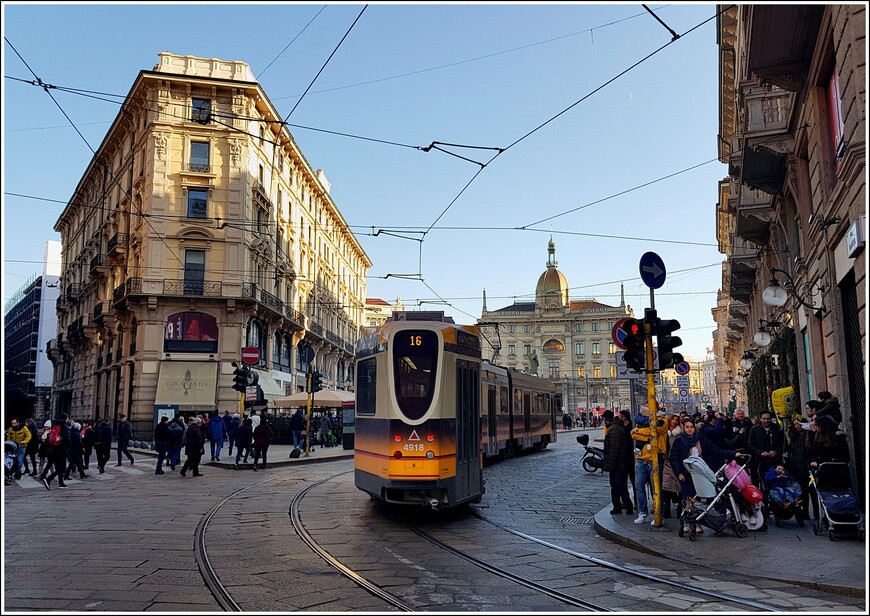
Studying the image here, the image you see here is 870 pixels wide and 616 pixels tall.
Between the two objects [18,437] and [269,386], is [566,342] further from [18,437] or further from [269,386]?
[18,437]

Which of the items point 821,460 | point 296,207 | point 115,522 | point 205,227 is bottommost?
point 115,522

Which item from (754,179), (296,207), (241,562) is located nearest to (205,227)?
(296,207)

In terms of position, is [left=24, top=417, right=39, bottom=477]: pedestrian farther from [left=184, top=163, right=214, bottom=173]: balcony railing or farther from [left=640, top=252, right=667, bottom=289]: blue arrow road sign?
[left=184, top=163, right=214, bottom=173]: balcony railing

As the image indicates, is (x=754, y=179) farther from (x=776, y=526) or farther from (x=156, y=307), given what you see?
(x=156, y=307)

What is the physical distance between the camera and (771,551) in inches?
328

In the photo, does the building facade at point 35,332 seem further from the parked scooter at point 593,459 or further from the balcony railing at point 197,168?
the parked scooter at point 593,459

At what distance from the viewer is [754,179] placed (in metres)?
16.9

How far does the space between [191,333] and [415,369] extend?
1102 inches

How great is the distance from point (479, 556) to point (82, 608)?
4102 mm

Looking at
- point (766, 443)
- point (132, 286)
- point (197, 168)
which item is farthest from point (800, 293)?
point (132, 286)

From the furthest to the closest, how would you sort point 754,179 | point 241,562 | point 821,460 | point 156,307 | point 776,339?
point 156,307 < point 776,339 < point 754,179 < point 821,460 < point 241,562

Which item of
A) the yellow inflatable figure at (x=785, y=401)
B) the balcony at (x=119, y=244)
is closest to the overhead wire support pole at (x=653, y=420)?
the yellow inflatable figure at (x=785, y=401)

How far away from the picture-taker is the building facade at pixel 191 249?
35.7m

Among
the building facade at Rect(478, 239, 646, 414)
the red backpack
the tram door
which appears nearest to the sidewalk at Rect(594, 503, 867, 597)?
the tram door
